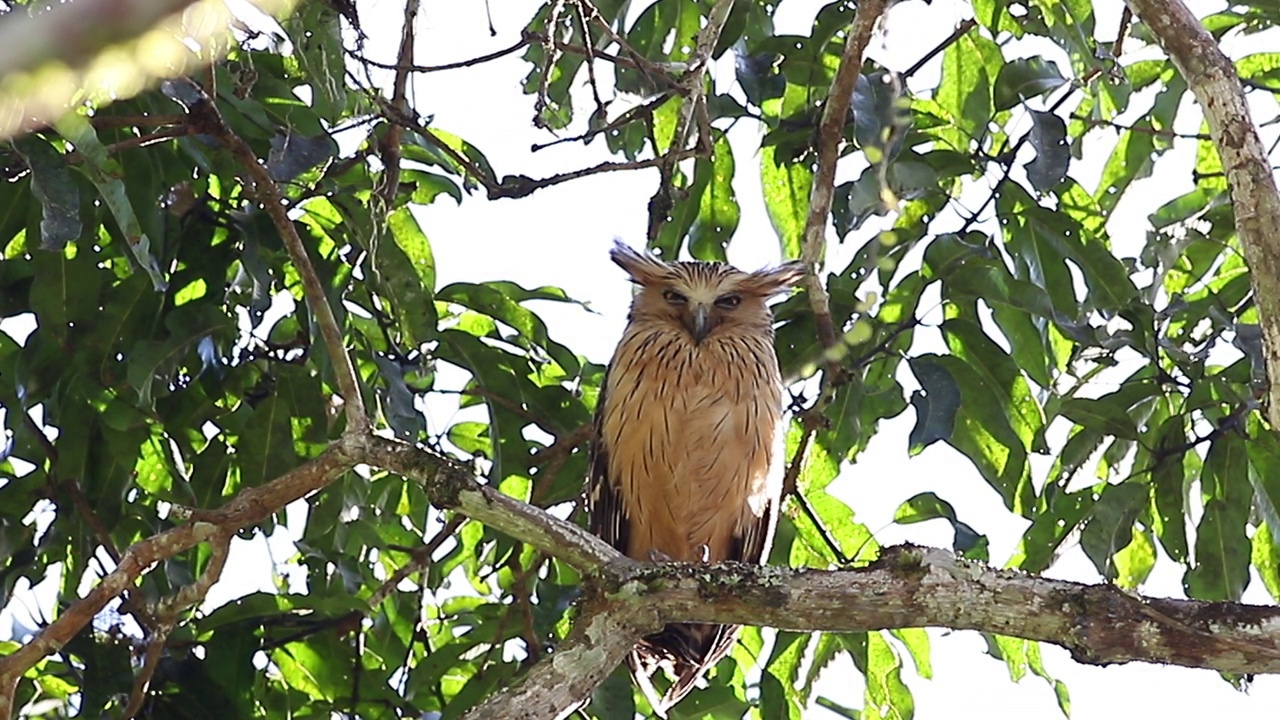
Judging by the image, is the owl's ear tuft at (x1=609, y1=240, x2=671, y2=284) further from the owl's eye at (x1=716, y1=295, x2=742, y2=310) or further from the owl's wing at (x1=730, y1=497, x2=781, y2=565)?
the owl's wing at (x1=730, y1=497, x2=781, y2=565)

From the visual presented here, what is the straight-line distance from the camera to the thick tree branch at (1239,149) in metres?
2.45

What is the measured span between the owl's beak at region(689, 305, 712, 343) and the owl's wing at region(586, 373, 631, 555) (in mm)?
384

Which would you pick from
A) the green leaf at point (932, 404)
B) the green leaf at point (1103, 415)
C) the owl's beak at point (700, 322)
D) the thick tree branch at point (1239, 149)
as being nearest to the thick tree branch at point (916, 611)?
the thick tree branch at point (1239, 149)

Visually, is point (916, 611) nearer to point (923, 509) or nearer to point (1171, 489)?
point (923, 509)

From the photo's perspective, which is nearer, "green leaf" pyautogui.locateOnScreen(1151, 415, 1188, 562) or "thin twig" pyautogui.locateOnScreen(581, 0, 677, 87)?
"thin twig" pyautogui.locateOnScreen(581, 0, 677, 87)

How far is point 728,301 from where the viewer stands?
16.1ft

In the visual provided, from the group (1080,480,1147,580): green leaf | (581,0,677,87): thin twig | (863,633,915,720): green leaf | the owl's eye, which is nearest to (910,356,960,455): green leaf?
(1080,480,1147,580): green leaf

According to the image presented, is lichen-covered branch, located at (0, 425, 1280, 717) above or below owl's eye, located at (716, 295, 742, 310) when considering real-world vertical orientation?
below

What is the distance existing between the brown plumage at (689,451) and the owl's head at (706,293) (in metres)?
0.05

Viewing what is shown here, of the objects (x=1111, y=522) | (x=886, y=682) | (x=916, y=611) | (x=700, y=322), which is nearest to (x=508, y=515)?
(x=916, y=611)

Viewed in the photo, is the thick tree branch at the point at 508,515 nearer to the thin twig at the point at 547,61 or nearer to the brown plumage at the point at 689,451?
the thin twig at the point at 547,61

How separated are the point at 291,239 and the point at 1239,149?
1797mm

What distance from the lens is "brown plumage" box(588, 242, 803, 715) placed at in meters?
4.28

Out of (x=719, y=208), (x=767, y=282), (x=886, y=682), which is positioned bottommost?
(x=886, y=682)
